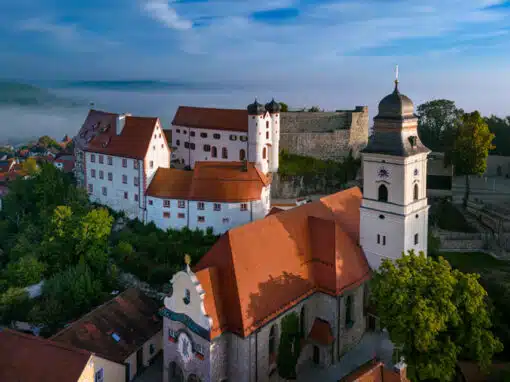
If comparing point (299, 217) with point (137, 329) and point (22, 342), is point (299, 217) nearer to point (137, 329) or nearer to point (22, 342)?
point (137, 329)

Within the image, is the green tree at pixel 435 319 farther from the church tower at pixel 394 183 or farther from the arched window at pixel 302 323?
the arched window at pixel 302 323

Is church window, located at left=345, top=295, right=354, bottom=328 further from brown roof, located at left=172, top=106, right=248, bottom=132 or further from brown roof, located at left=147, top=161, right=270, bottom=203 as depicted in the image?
brown roof, located at left=172, top=106, right=248, bottom=132

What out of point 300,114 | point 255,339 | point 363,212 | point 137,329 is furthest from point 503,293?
point 300,114

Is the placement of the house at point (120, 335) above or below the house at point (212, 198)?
below

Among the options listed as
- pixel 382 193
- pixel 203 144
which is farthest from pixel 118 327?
pixel 203 144

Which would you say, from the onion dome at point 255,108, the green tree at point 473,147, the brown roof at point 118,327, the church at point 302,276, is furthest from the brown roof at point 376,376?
the onion dome at point 255,108
